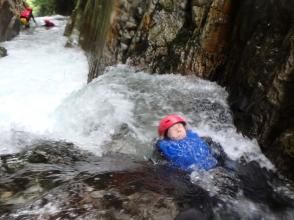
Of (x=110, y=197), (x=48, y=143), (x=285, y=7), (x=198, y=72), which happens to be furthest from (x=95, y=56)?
(x=110, y=197)

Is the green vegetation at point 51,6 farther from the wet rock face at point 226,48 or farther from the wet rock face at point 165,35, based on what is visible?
the wet rock face at point 165,35

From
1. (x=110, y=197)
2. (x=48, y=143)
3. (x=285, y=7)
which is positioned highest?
(x=285, y=7)

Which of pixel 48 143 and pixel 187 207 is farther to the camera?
pixel 48 143

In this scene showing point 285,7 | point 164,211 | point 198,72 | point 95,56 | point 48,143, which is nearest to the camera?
point 164,211

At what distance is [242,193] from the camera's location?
4945mm

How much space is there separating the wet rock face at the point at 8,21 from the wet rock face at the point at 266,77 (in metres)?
11.8

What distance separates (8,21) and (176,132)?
13.7 meters

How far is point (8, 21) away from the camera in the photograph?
17453 millimetres

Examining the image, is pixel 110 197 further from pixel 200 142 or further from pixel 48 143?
pixel 48 143

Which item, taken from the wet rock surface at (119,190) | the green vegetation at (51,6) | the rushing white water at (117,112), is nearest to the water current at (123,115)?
the rushing white water at (117,112)

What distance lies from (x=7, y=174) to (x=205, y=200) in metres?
2.40

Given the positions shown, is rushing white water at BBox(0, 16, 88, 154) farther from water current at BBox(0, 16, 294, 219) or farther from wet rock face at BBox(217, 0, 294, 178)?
wet rock face at BBox(217, 0, 294, 178)

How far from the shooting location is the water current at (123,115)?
616cm

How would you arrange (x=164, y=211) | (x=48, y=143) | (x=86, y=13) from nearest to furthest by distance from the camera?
(x=164, y=211)
(x=48, y=143)
(x=86, y=13)
